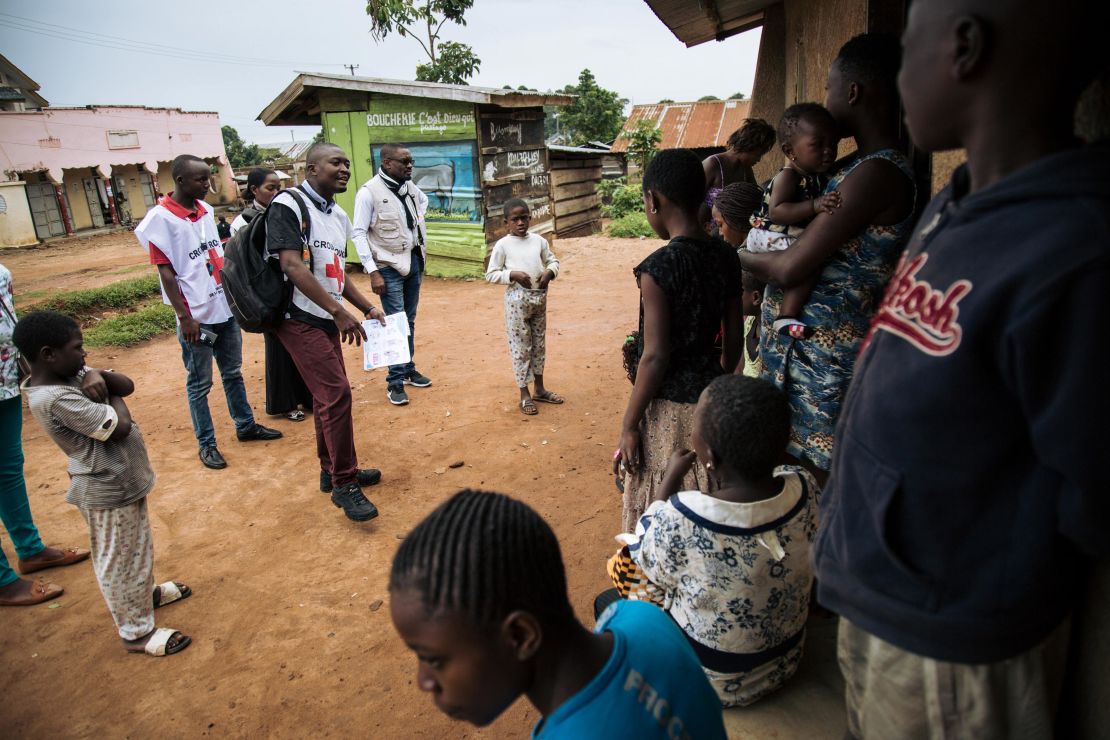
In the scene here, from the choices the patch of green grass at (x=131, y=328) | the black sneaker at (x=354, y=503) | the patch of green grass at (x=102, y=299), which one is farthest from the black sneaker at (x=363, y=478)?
the patch of green grass at (x=102, y=299)

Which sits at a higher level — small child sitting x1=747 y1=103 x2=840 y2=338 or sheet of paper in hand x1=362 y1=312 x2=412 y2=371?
small child sitting x1=747 y1=103 x2=840 y2=338

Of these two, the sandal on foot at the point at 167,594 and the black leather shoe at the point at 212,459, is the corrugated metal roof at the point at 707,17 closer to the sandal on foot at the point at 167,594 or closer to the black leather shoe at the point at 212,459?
the black leather shoe at the point at 212,459

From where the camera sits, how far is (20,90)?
29.8 m

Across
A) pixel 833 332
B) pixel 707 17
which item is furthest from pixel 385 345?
pixel 707 17

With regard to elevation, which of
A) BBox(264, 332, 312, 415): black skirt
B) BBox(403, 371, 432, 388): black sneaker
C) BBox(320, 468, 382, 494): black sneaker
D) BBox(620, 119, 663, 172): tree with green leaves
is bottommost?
BBox(320, 468, 382, 494): black sneaker

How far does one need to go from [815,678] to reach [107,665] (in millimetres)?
2996

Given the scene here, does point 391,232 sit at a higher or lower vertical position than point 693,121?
lower

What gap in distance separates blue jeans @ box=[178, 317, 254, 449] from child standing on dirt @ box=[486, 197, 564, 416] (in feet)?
6.53

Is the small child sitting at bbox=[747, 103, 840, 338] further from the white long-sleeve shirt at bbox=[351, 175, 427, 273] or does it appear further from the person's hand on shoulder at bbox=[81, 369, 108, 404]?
the white long-sleeve shirt at bbox=[351, 175, 427, 273]

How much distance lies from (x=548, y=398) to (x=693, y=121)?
1993 centimetres

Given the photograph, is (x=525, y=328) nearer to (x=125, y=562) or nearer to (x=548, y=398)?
(x=548, y=398)

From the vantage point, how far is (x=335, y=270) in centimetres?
400

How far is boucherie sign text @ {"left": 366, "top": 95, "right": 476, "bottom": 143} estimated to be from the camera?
10.6 m

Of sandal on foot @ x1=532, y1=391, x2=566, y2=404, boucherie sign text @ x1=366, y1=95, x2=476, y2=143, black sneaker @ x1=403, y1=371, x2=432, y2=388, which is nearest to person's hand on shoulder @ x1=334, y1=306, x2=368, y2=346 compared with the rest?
sandal on foot @ x1=532, y1=391, x2=566, y2=404
